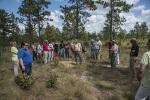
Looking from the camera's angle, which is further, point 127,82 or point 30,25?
point 30,25

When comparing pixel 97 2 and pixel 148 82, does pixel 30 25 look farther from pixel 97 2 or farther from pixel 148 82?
pixel 148 82

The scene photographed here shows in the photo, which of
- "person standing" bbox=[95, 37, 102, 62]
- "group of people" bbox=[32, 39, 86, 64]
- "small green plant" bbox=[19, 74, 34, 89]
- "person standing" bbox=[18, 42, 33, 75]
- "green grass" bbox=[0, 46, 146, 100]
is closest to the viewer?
"green grass" bbox=[0, 46, 146, 100]

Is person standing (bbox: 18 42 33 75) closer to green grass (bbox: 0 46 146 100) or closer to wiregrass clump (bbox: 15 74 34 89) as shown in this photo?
wiregrass clump (bbox: 15 74 34 89)

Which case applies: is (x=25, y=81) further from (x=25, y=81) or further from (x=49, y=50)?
(x=49, y=50)

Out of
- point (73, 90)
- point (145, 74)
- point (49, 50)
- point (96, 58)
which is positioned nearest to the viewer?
point (145, 74)

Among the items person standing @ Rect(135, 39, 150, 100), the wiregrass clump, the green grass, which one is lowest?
the green grass

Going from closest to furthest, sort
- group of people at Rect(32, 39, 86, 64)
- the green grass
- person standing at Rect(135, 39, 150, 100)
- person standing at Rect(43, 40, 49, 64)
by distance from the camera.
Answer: person standing at Rect(135, 39, 150, 100), the green grass, group of people at Rect(32, 39, 86, 64), person standing at Rect(43, 40, 49, 64)

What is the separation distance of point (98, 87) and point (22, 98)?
318 cm

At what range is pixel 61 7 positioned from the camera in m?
20.4

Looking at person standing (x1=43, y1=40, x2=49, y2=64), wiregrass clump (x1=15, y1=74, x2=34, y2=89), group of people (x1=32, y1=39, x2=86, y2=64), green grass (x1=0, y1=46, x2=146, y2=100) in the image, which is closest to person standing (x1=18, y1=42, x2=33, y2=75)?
wiregrass clump (x1=15, y1=74, x2=34, y2=89)

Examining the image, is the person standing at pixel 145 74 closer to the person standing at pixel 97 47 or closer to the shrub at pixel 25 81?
the shrub at pixel 25 81

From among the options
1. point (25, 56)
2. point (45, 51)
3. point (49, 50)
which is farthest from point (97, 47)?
point (25, 56)

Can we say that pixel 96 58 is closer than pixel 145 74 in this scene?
No

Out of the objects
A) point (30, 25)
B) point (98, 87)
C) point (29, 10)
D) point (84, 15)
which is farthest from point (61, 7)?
point (98, 87)
